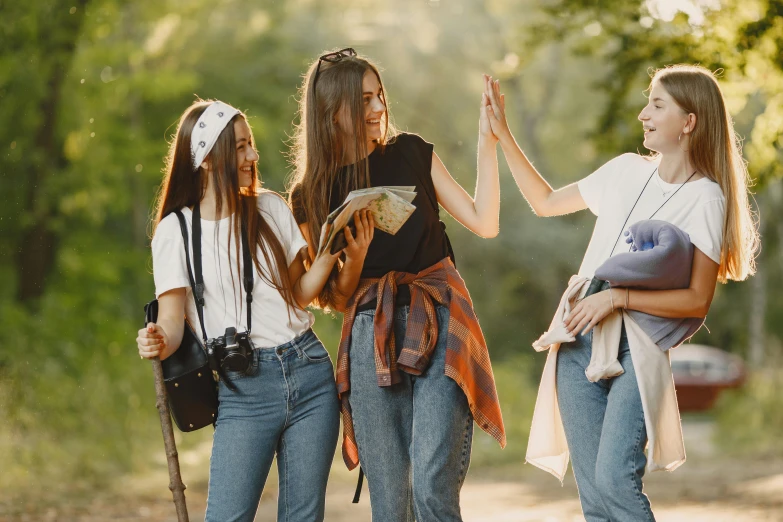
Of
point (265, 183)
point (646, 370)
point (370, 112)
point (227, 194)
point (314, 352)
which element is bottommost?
point (646, 370)

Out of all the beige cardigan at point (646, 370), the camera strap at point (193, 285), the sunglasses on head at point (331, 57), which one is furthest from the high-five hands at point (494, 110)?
the camera strap at point (193, 285)

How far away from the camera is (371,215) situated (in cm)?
303

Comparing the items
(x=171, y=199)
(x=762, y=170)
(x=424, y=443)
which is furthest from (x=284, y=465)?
(x=762, y=170)

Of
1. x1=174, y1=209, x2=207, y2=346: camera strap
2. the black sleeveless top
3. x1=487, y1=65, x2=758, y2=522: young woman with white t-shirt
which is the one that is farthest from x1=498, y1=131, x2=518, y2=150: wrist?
x1=174, y1=209, x2=207, y2=346: camera strap

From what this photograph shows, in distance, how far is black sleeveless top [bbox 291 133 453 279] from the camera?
3227 millimetres

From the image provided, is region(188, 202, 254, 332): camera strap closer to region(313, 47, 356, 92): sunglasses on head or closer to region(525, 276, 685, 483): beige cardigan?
region(313, 47, 356, 92): sunglasses on head

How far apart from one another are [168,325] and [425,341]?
2.68ft

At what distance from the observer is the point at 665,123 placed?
307 cm

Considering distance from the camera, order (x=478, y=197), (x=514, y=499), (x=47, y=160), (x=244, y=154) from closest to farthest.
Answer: (x=244, y=154) < (x=478, y=197) < (x=514, y=499) < (x=47, y=160)

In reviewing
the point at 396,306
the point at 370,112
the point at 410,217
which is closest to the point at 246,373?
the point at 396,306

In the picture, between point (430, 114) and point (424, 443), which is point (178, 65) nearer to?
point (430, 114)

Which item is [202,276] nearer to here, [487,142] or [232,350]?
[232,350]

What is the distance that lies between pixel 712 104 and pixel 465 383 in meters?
1.19

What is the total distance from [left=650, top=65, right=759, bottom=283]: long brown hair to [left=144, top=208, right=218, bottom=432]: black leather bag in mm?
1645
